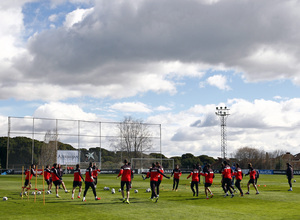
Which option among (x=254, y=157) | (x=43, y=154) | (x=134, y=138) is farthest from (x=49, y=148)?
(x=254, y=157)

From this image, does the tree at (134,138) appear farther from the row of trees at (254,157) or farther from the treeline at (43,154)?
the row of trees at (254,157)

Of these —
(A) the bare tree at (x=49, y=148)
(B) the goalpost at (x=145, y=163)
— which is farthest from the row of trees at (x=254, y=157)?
(A) the bare tree at (x=49, y=148)

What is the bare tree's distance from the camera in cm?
6819

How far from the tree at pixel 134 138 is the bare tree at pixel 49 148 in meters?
13.4

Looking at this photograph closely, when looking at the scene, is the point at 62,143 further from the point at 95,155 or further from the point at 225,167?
the point at 225,167

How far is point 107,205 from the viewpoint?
17.0m

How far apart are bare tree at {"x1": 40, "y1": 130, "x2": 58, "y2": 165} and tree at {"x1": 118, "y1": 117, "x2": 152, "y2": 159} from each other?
1342cm

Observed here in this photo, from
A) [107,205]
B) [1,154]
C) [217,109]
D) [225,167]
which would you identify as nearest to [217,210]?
[107,205]

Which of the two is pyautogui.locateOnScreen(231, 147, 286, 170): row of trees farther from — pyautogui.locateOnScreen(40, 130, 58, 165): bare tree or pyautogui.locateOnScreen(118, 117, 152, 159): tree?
pyautogui.locateOnScreen(40, 130, 58, 165): bare tree

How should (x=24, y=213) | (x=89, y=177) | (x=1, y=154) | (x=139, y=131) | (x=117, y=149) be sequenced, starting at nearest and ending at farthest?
(x=24, y=213) → (x=89, y=177) → (x=117, y=149) → (x=139, y=131) → (x=1, y=154)

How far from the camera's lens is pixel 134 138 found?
254 ft

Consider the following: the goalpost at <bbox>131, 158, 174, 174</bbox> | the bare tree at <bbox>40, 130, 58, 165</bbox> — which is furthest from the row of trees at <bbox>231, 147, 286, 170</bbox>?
the bare tree at <bbox>40, 130, 58, 165</bbox>

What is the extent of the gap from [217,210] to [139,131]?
6357 cm

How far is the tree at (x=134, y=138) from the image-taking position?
7544 cm
